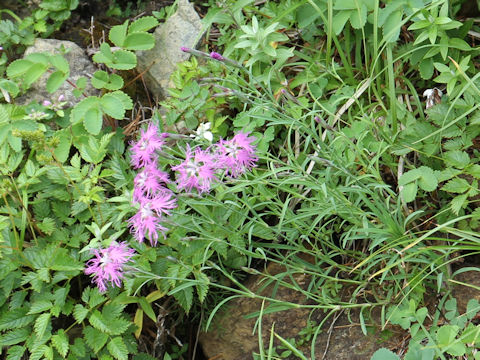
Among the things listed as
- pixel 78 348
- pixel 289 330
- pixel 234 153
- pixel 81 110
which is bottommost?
pixel 289 330

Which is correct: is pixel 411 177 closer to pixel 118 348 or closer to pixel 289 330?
pixel 289 330

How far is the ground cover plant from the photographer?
5.77 feet

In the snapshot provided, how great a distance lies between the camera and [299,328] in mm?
2104

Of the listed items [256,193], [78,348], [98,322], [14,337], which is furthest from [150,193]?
[14,337]

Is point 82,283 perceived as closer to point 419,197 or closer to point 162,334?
point 162,334

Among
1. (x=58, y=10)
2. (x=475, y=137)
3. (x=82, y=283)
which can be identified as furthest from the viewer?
(x=58, y=10)

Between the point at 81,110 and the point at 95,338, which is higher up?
the point at 81,110

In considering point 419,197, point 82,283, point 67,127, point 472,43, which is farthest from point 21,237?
point 472,43

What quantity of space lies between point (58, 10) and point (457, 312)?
2587 mm

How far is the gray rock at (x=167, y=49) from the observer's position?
278cm

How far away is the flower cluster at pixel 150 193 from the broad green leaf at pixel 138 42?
102cm

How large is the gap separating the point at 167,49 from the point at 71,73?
1.69 ft

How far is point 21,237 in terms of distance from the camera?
212 cm

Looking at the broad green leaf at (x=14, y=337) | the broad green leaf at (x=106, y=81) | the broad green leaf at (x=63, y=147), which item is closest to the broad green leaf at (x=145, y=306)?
the broad green leaf at (x=14, y=337)
